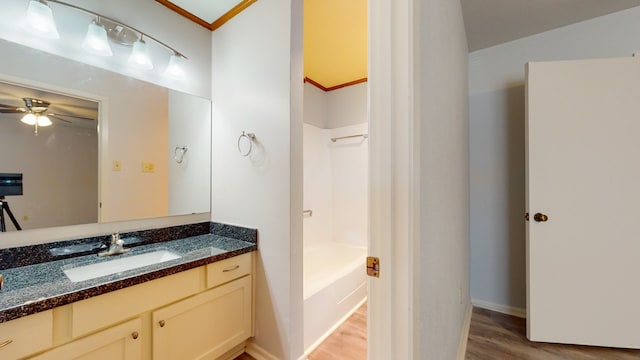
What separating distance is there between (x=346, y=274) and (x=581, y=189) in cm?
175

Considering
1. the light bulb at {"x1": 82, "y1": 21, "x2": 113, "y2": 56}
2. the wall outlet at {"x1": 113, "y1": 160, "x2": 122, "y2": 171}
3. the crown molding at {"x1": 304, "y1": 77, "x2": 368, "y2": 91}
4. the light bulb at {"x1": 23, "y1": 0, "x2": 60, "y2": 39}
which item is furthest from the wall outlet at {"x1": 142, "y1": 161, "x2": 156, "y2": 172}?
the crown molding at {"x1": 304, "y1": 77, "x2": 368, "y2": 91}

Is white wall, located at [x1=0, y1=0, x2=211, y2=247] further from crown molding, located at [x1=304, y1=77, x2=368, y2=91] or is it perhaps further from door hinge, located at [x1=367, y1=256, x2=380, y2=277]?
door hinge, located at [x1=367, y1=256, x2=380, y2=277]

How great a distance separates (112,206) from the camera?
1539 mm

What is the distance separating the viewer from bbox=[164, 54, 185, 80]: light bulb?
1821mm

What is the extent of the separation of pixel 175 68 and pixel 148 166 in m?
0.73

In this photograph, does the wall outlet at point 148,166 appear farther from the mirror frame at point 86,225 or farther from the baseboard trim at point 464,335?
the baseboard trim at point 464,335

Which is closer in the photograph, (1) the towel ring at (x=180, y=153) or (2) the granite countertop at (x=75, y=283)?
(2) the granite countertop at (x=75, y=283)

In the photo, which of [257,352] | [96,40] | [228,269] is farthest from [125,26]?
[257,352]

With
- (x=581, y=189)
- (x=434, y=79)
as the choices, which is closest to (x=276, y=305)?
(x=434, y=79)

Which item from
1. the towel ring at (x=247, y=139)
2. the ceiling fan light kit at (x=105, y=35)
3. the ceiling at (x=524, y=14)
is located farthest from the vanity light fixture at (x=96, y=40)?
the ceiling at (x=524, y=14)

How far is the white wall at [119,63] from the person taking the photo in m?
1.24

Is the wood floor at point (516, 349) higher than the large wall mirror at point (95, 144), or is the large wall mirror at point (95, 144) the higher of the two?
the large wall mirror at point (95, 144)

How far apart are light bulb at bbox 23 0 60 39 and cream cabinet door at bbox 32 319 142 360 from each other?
150 centimetres

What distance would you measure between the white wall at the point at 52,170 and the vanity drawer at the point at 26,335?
2.09ft
